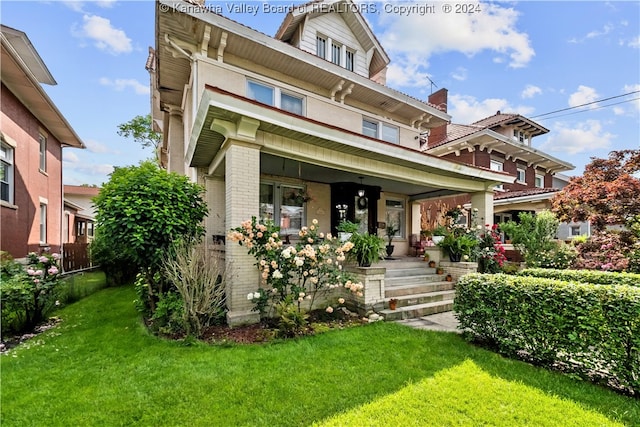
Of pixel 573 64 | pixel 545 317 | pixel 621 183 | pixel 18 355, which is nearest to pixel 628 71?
pixel 573 64

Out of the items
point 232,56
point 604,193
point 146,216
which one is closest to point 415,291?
point 146,216

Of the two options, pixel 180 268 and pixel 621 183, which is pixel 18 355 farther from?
pixel 621 183

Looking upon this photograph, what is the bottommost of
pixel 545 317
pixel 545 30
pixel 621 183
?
pixel 545 317

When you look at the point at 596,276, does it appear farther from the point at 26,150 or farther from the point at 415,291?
the point at 26,150

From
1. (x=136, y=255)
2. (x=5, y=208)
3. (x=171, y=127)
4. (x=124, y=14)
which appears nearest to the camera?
(x=136, y=255)

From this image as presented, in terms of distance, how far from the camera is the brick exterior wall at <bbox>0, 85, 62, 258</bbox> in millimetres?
8672

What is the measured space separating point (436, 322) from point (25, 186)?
13.1m

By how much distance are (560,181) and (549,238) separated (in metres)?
17.9

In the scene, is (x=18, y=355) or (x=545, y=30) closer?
(x=18, y=355)

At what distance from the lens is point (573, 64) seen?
35.0 feet

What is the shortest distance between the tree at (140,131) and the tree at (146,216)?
25025 millimetres

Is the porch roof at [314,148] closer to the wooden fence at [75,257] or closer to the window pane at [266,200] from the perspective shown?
the window pane at [266,200]

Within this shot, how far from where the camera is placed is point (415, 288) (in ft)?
23.7

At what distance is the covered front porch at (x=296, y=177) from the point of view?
5277 millimetres
